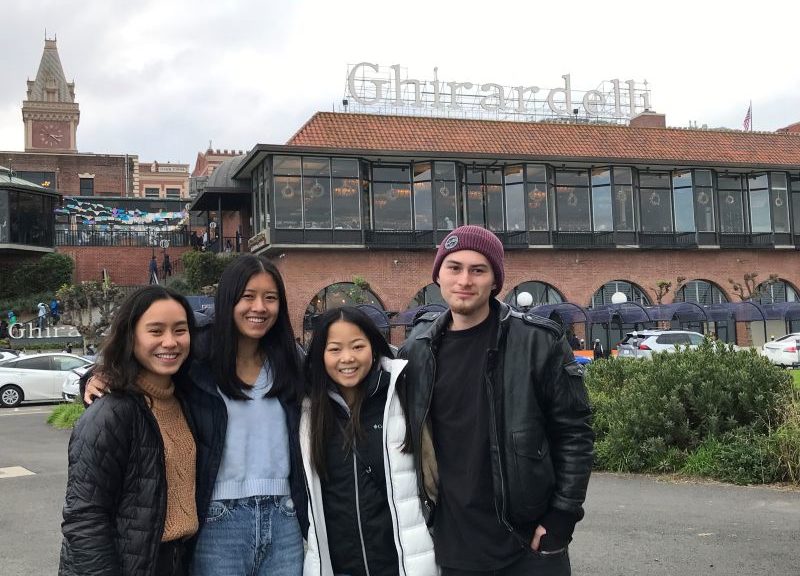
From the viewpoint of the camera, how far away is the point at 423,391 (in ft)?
10.3

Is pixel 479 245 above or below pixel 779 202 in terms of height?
below

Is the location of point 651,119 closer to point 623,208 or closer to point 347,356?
point 623,208

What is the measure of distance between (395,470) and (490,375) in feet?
1.72

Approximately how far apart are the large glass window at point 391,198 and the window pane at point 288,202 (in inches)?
127

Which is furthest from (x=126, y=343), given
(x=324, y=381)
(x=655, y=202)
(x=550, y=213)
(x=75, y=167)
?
(x=75, y=167)

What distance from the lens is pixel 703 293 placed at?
35.6 m

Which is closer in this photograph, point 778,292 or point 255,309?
point 255,309

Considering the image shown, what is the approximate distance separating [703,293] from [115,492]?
118ft

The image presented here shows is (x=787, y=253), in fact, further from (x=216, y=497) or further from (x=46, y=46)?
(x=46, y=46)

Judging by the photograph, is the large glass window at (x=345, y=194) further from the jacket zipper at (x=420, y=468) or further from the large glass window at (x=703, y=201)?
the jacket zipper at (x=420, y=468)

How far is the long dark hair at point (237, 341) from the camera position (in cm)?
313

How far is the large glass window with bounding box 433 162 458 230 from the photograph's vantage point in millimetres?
32312

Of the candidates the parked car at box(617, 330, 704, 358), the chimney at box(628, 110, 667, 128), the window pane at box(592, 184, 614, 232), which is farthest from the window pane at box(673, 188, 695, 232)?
the parked car at box(617, 330, 704, 358)

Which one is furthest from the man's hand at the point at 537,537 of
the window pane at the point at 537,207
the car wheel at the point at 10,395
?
the window pane at the point at 537,207
